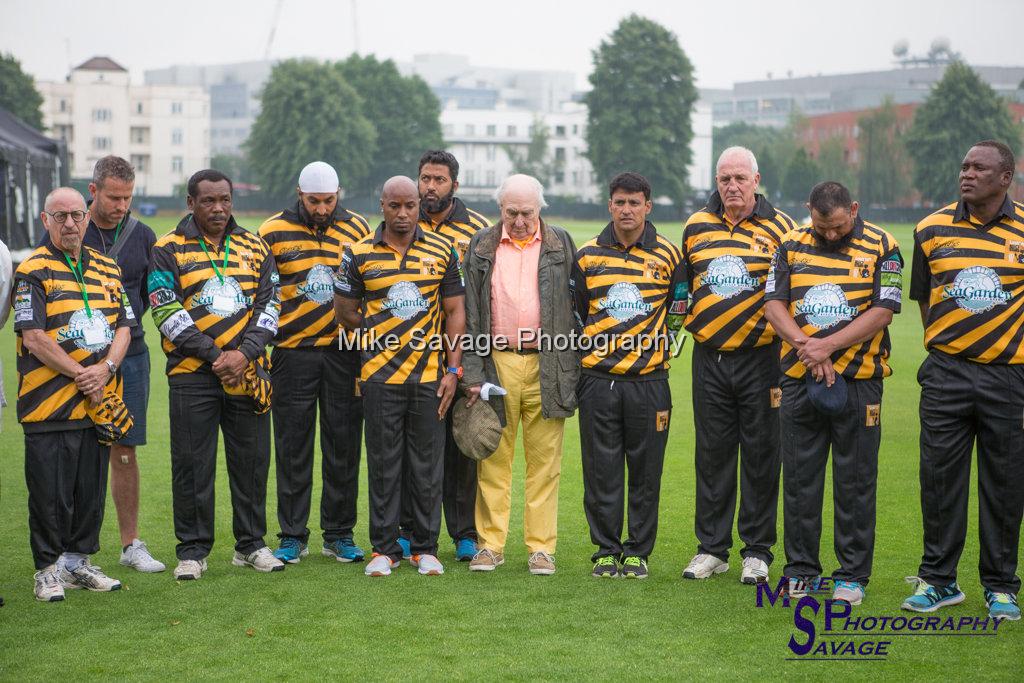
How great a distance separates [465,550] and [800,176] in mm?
71211

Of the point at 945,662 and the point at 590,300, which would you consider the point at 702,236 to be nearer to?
the point at 590,300

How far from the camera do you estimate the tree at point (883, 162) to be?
7138 centimetres

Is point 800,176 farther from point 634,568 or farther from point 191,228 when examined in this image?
point 191,228

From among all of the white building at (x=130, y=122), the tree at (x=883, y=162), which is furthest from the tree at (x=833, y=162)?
the white building at (x=130, y=122)

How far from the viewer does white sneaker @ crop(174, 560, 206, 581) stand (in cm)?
627

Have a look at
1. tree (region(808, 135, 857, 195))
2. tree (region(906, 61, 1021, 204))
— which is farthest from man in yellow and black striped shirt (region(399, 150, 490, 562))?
tree (region(808, 135, 857, 195))

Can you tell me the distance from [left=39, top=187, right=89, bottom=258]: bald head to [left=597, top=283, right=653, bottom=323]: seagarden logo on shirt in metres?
2.80

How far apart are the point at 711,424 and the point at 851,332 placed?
3.28ft

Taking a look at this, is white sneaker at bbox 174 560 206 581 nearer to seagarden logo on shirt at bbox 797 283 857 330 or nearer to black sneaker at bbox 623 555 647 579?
black sneaker at bbox 623 555 647 579

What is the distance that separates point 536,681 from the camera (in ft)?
15.7

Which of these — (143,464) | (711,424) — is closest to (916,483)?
(711,424)

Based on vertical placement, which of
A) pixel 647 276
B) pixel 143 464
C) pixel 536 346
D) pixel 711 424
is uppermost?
pixel 647 276

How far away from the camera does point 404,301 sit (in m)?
6.38

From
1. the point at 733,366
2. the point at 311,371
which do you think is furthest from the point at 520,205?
the point at 311,371
